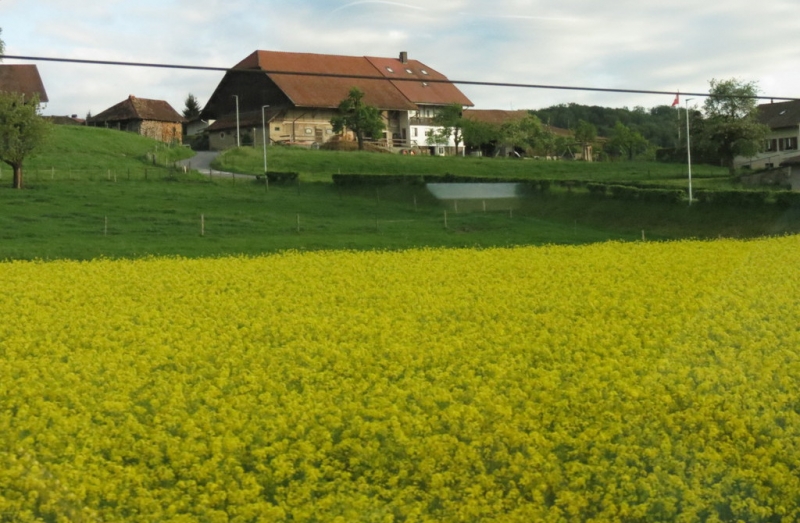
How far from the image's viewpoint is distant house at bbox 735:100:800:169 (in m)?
86.7

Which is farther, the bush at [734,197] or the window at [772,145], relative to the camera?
the window at [772,145]

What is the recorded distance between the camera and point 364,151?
82.1m

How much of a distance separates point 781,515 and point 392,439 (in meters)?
3.98

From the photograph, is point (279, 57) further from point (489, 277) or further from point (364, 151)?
point (489, 277)

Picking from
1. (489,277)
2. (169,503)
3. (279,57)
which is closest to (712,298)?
(489,277)

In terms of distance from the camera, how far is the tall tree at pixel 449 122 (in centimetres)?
9300

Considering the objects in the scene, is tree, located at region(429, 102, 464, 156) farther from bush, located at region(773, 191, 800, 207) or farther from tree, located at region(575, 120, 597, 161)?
bush, located at region(773, 191, 800, 207)

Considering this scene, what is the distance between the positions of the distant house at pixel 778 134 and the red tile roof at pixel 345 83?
91.7 feet

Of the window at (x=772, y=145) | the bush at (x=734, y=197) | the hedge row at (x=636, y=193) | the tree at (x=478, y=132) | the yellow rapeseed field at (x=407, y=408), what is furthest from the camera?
the tree at (x=478, y=132)

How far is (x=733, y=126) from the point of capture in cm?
7931

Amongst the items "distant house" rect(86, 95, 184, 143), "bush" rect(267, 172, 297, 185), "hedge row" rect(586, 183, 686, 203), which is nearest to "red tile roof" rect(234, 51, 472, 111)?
"distant house" rect(86, 95, 184, 143)

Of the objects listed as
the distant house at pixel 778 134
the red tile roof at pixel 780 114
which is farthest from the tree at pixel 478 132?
the red tile roof at pixel 780 114

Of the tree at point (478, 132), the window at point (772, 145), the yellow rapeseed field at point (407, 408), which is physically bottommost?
the yellow rapeseed field at point (407, 408)

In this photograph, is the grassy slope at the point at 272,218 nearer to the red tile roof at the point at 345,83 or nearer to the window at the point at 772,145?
the red tile roof at the point at 345,83
